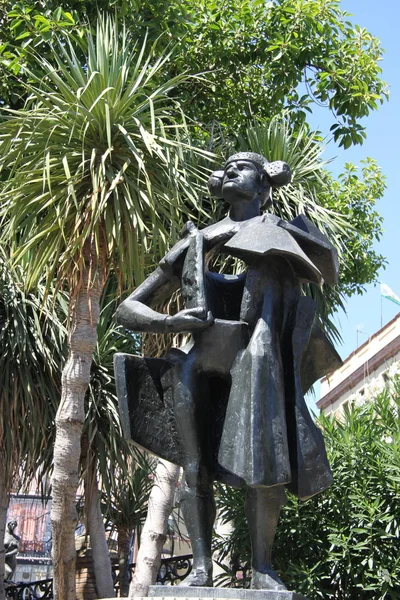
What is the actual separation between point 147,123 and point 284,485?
435cm

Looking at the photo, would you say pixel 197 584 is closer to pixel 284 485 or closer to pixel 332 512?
pixel 284 485

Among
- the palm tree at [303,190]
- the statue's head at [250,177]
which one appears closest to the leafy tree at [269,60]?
the palm tree at [303,190]

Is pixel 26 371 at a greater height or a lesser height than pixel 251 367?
greater

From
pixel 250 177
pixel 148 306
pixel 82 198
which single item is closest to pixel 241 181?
pixel 250 177

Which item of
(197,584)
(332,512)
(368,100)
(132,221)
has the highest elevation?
(368,100)

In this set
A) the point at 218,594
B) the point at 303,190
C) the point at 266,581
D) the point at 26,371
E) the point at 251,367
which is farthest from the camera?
the point at 303,190

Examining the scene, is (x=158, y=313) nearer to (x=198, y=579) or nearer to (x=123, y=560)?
(x=198, y=579)

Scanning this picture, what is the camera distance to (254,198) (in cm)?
375

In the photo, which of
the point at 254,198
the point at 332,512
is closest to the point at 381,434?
the point at 332,512

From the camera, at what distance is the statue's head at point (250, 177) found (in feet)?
12.3

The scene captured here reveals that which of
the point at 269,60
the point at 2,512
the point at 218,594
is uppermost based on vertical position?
the point at 269,60

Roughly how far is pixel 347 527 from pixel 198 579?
408 cm

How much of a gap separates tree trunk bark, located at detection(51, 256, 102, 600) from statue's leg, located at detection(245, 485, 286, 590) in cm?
326

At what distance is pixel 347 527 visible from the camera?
705 cm
